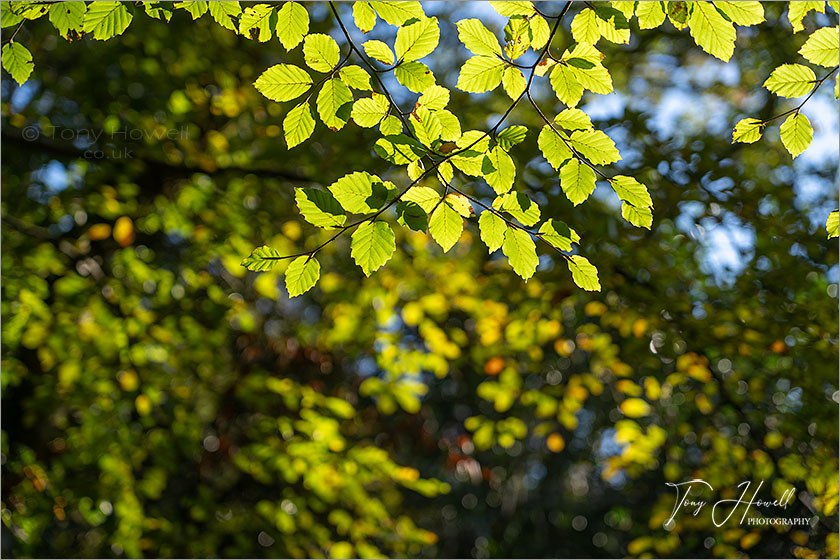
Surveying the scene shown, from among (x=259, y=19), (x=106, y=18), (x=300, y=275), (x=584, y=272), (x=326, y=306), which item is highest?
(x=259, y=19)

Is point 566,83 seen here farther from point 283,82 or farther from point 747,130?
point 283,82

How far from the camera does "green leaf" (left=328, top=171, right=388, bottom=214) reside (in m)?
1.13

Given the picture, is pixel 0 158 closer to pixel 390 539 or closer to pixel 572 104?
pixel 390 539

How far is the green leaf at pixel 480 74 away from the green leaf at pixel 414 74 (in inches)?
2.3

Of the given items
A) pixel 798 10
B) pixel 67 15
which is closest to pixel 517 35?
pixel 798 10

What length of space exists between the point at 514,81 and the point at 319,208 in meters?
0.42

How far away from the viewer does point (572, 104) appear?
116cm

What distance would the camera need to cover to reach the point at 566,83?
1.17m

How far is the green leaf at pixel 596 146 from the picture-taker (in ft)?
3.84

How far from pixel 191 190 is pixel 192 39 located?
3.45 ft

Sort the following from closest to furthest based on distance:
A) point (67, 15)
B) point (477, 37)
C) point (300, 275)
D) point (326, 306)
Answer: point (477, 37) < point (300, 275) < point (67, 15) < point (326, 306)

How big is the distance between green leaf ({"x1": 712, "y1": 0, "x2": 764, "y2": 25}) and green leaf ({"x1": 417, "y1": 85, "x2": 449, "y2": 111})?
521mm

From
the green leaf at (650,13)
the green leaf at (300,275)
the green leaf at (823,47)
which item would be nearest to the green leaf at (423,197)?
the green leaf at (300,275)

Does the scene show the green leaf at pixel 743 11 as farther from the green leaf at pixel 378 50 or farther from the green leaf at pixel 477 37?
the green leaf at pixel 378 50
